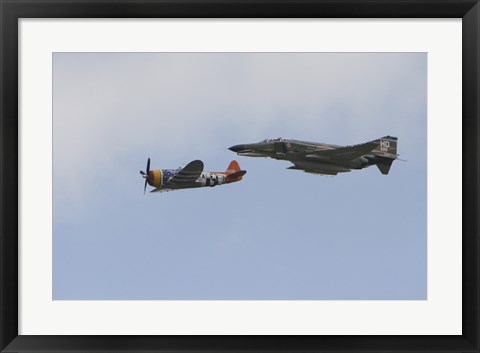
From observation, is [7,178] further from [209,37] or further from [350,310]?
[350,310]

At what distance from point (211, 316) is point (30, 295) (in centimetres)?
228

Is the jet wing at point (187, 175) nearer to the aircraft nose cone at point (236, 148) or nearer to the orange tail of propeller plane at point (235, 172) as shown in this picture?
the orange tail of propeller plane at point (235, 172)

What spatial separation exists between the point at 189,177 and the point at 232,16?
16.2 feet

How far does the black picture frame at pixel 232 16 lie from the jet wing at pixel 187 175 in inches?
103

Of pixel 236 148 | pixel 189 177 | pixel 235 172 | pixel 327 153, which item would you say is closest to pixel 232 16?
pixel 235 172

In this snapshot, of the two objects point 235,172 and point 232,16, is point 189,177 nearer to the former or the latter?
point 235,172

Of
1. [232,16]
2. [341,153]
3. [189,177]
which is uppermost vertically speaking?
[232,16]

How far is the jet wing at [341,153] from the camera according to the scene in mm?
10999

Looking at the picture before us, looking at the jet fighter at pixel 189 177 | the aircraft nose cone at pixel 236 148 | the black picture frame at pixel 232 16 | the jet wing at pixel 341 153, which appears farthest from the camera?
the aircraft nose cone at pixel 236 148

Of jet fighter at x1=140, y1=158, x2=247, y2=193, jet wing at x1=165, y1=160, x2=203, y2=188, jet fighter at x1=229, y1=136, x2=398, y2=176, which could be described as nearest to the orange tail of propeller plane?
jet fighter at x1=140, y1=158, x2=247, y2=193

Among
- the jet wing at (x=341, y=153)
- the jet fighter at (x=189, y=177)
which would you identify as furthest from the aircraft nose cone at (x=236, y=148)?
the jet wing at (x=341, y=153)

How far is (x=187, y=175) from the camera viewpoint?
1244cm

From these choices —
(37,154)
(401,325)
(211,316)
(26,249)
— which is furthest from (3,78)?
(401,325)

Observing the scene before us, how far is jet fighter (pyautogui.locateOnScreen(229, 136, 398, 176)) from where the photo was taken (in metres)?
10.0
